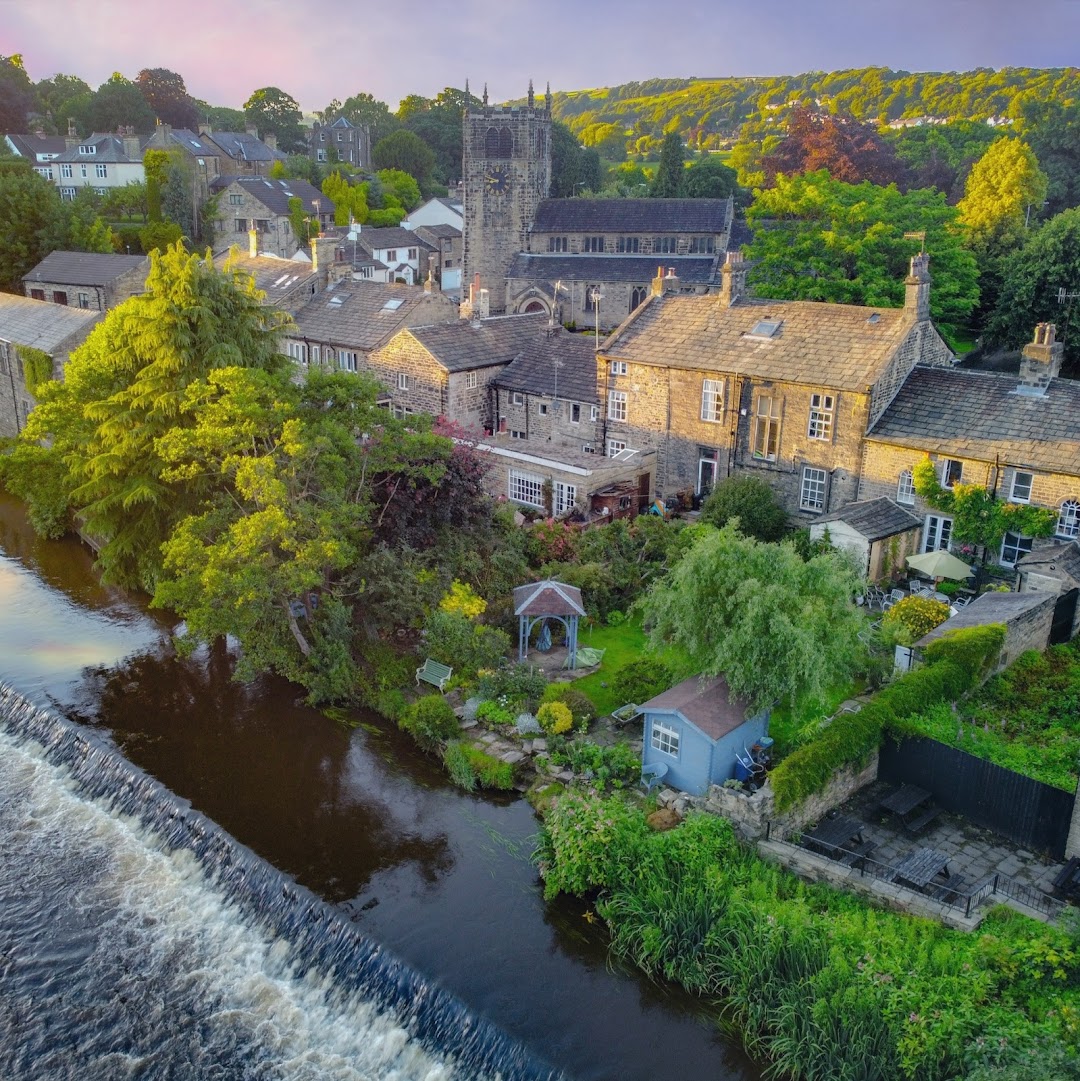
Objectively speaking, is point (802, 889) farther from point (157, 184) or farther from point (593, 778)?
point (157, 184)

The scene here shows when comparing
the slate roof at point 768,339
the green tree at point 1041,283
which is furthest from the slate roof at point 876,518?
the green tree at point 1041,283

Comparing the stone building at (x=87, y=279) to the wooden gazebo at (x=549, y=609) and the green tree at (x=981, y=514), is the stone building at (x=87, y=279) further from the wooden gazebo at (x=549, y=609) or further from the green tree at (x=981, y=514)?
the green tree at (x=981, y=514)

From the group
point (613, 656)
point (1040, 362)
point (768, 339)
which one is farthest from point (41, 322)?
point (1040, 362)

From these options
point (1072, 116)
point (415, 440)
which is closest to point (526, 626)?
point (415, 440)

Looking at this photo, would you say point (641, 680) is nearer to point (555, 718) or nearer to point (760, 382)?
point (555, 718)

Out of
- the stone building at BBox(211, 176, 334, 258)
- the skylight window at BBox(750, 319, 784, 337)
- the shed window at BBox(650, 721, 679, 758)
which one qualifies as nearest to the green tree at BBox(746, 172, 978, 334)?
the skylight window at BBox(750, 319, 784, 337)

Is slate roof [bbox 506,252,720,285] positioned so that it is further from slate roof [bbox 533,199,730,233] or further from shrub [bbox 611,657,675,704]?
shrub [bbox 611,657,675,704]
